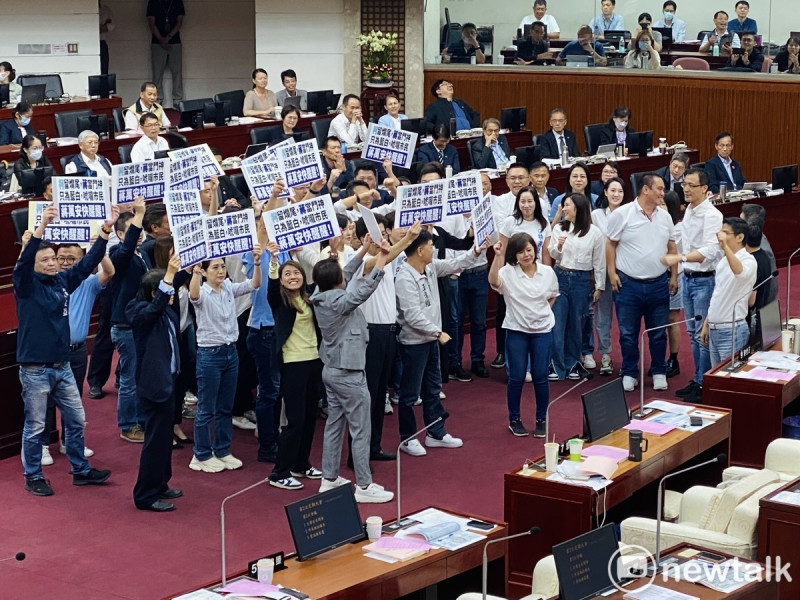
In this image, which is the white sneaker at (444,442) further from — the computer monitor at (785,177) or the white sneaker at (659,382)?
the computer monitor at (785,177)

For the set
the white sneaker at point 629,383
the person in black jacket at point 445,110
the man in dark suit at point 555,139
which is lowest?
the white sneaker at point 629,383

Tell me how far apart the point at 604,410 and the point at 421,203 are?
1.82 metres

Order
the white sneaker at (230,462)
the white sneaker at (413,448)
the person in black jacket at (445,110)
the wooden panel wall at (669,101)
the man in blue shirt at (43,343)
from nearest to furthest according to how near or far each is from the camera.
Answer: the man in blue shirt at (43,343)
the white sneaker at (230,462)
the white sneaker at (413,448)
the person in black jacket at (445,110)
the wooden panel wall at (669,101)

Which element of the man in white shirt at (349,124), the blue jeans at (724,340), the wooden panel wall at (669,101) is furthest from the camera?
the wooden panel wall at (669,101)

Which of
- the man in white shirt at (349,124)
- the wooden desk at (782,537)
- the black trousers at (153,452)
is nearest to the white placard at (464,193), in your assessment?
the black trousers at (153,452)

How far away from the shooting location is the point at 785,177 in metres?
14.2

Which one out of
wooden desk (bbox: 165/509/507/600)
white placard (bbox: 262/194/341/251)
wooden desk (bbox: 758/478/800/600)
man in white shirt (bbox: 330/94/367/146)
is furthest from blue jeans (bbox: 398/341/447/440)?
man in white shirt (bbox: 330/94/367/146)

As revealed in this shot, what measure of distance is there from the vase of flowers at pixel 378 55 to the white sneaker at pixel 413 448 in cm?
1091

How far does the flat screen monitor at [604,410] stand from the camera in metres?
7.49

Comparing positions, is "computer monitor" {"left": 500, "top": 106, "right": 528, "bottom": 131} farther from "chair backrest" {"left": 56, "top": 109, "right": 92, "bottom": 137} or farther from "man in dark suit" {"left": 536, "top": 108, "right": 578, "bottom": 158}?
"chair backrest" {"left": 56, "top": 109, "right": 92, "bottom": 137}

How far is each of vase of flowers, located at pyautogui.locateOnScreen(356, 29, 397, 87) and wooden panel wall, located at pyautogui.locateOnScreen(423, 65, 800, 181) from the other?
2.64 ft

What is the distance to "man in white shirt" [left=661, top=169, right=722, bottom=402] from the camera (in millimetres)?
9734

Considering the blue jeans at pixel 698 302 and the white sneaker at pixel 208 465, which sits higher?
the blue jeans at pixel 698 302

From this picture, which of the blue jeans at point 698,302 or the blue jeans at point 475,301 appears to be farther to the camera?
the blue jeans at point 475,301
